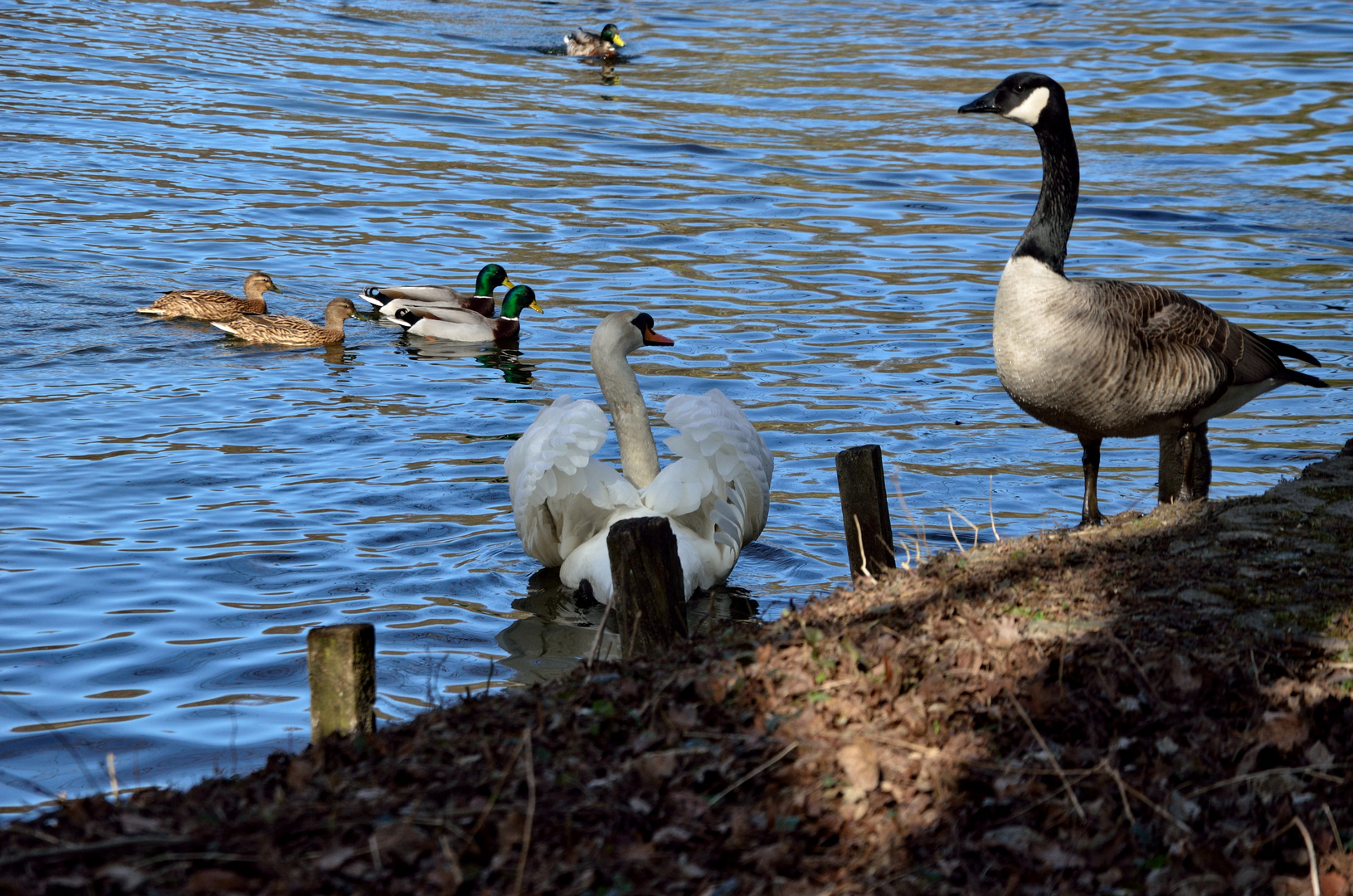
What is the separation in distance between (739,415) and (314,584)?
2818 millimetres

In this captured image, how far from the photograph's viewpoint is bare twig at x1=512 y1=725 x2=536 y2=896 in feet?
12.0

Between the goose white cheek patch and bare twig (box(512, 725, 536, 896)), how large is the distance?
217 inches

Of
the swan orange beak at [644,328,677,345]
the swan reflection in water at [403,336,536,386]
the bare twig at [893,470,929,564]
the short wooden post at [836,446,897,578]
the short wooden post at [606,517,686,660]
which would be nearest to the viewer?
the short wooden post at [606,517,686,660]

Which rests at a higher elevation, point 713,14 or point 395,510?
point 713,14

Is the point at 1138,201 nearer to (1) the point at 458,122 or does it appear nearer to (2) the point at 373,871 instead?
(1) the point at 458,122

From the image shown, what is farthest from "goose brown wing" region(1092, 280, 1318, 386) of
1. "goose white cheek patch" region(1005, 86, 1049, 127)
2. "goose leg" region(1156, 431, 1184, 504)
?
"goose white cheek patch" region(1005, 86, 1049, 127)

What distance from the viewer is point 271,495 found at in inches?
406

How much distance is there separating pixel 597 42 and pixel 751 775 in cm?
2813

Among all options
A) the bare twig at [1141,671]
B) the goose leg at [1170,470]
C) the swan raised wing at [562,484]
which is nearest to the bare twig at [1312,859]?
the bare twig at [1141,671]

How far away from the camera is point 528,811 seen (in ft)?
12.9

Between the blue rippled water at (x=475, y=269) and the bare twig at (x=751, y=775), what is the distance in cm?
204

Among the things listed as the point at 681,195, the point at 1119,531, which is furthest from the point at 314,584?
the point at 681,195

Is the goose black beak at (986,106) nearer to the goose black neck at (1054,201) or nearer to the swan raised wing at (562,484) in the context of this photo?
the goose black neck at (1054,201)

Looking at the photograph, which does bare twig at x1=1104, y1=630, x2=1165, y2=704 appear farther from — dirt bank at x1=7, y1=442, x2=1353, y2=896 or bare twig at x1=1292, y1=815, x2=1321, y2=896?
bare twig at x1=1292, y1=815, x2=1321, y2=896
